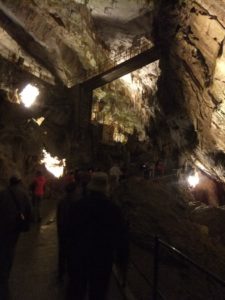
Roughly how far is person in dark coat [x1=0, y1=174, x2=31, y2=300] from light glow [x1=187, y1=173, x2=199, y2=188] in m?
18.9

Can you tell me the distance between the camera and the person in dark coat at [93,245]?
147 inches

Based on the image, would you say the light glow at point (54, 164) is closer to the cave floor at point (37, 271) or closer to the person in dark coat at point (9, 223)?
the cave floor at point (37, 271)

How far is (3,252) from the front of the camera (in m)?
4.48

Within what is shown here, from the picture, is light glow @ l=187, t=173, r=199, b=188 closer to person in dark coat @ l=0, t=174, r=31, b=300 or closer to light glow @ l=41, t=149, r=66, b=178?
light glow @ l=41, t=149, r=66, b=178

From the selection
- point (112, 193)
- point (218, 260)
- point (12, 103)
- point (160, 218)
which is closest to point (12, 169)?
point (12, 103)

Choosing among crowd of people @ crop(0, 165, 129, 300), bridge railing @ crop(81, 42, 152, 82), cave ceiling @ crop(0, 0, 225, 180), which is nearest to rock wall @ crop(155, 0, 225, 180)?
cave ceiling @ crop(0, 0, 225, 180)

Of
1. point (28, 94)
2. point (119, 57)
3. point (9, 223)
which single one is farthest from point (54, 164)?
point (9, 223)

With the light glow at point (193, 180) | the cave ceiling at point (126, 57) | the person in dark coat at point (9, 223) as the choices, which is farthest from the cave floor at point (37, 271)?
the light glow at point (193, 180)

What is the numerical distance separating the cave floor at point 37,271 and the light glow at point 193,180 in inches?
556

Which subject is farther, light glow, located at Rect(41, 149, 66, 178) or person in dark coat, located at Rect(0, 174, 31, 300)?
light glow, located at Rect(41, 149, 66, 178)

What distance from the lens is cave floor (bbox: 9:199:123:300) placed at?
5.42 m

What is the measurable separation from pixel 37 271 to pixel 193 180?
57.6 feet

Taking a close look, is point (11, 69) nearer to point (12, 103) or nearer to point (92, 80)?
point (12, 103)

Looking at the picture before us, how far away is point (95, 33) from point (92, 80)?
132 inches
